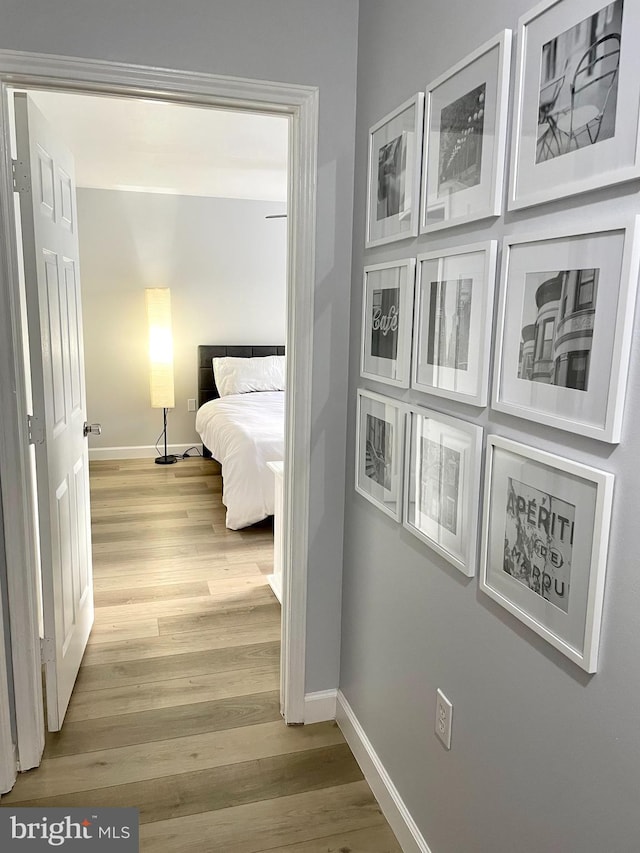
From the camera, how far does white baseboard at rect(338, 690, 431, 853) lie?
1.72m

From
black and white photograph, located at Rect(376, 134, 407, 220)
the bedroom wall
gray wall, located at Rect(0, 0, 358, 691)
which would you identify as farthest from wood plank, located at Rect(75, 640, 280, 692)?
the bedroom wall

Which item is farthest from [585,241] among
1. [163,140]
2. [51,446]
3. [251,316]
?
[251,316]

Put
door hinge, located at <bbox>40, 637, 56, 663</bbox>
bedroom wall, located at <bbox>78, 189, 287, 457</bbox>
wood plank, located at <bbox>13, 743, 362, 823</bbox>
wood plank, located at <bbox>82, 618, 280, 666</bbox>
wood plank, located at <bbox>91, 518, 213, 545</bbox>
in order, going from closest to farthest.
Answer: wood plank, located at <bbox>13, 743, 362, 823</bbox>, door hinge, located at <bbox>40, 637, 56, 663</bbox>, wood plank, located at <bbox>82, 618, 280, 666</bbox>, wood plank, located at <bbox>91, 518, 213, 545</bbox>, bedroom wall, located at <bbox>78, 189, 287, 457</bbox>

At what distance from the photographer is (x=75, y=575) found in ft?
8.29

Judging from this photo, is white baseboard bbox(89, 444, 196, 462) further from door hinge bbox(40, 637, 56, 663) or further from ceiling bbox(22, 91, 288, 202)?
door hinge bbox(40, 637, 56, 663)

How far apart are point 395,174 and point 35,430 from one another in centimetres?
132

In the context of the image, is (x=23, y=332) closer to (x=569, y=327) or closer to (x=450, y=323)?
(x=450, y=323)

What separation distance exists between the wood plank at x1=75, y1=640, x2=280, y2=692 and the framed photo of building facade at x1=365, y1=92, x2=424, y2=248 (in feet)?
5.89

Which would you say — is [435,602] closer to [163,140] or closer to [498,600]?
[498,600]

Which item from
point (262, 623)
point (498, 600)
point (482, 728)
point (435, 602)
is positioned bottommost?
point (262, 623)

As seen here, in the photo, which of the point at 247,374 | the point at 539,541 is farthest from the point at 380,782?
the point at 247,374

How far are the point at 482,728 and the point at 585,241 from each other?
102 cm

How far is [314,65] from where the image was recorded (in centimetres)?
194

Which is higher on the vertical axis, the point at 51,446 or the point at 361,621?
the point at 51,446
